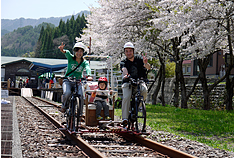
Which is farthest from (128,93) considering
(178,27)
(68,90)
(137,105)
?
(178,27)

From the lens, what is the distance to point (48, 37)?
4545 inches

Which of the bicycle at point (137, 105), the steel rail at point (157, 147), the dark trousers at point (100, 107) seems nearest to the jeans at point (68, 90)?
the dark trousers at point (100, 107)

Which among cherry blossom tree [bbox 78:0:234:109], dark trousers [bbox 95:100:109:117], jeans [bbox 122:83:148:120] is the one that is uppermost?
cherry blossom tree [bbox 78:0:234:109]

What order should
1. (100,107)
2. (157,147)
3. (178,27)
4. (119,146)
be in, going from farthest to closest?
(178,27) < (100,107) < (119,146) < (157,147)

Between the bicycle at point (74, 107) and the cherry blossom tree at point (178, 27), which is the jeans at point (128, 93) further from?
the cherry blossom tree at point (178, 27)

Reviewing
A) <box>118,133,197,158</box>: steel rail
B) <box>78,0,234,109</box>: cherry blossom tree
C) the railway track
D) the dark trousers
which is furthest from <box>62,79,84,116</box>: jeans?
<box>78,0,234,109</box>: cherry blossom tree

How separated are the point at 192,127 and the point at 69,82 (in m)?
4.58

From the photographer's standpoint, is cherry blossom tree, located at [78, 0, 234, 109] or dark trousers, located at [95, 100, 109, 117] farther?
cherry blossom tree, located at [78, 0, 234, 109]

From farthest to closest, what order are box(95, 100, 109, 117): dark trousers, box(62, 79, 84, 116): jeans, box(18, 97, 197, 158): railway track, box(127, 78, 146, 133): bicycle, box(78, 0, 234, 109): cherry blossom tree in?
box(78, 0, 234, 109): cherry blossom tree → box(95, 100, 109, 117): dark trousers → box(62, 79, 84, 116): jeans → box(127, 78, 146, 133): bicycle → box(18, 97, 197, 158): railway track

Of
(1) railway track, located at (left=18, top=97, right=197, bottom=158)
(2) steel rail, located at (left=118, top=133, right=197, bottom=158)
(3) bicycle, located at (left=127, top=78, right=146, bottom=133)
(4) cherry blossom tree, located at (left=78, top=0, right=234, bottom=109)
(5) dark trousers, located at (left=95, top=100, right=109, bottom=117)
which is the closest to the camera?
(2) steel rail, located at (left=118, top=133, right=197, bottom=158)

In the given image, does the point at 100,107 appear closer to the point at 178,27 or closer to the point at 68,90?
the point at 68,90

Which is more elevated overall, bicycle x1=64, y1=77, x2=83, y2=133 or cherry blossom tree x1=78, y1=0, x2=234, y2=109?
cherry blossom tree x1=78, y1=0, x2=234, y2=109

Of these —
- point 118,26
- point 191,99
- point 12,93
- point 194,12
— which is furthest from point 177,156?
point 12,93

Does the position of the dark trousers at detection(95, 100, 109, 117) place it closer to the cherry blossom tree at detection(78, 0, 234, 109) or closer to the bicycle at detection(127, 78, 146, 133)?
the bicycle at detection(127, 78, 146, 133)
